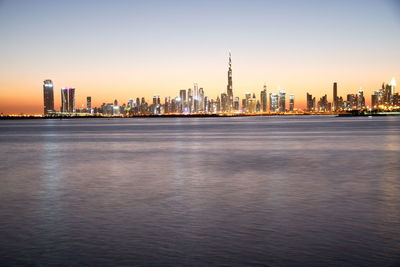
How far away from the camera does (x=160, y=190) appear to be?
62.6ft

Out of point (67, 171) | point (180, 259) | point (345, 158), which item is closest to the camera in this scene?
point (180, 259)

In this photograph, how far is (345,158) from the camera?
3278cm

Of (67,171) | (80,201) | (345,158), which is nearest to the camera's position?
(80,201)

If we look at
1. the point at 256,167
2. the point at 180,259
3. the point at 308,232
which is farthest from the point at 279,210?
the point at 256,167

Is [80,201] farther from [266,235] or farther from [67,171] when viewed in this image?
[67,171]

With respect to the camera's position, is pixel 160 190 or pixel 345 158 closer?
pixel 160 190

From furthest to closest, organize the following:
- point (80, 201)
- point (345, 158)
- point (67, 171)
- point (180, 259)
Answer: point (345, 158)
point (67, 171)
point (80, 201)
point (180, 259)

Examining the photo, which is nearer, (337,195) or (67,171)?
(337,195)

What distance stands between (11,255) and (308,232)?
21.9 ft

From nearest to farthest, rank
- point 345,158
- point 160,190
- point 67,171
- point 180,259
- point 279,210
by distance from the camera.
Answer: point 180,259
point 279,210
point 160,190
point 67,171
point 345,158

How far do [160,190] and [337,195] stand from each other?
21.7 ft

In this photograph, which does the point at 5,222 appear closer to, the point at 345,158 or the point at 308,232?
the point at 308,232

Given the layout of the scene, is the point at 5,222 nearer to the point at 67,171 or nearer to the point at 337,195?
the point at 337,195

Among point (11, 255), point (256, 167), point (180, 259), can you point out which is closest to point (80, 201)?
point (11, 255)
